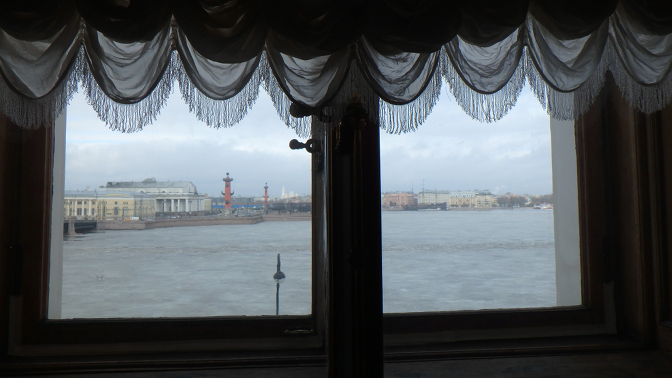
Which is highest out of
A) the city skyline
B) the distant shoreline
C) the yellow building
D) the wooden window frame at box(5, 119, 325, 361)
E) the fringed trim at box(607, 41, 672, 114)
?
the fringed trim at box(607, 41, 672, 114)

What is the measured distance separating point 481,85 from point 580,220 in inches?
33.2

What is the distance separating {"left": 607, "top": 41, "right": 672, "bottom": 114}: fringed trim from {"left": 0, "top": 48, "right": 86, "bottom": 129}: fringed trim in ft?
4.64

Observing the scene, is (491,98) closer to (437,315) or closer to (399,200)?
(399,200)

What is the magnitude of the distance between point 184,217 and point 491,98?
46.3 inches

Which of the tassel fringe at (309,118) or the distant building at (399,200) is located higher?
the tassel fringe at (309,118)

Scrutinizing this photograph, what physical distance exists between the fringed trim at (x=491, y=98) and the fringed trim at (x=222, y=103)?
51cm

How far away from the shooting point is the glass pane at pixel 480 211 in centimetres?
170

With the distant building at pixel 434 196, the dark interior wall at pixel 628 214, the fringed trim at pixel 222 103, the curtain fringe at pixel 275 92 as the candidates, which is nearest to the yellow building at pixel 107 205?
the fringed trim at pixel 222 103

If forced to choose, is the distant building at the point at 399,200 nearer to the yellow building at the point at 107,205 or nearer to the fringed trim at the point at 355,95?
the fringed trim at the point at 355,95

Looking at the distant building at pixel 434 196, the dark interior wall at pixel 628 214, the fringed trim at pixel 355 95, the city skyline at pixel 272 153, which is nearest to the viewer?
the fringed trim at pixel 355 95

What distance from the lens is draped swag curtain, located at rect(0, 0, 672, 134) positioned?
1038 millimetres

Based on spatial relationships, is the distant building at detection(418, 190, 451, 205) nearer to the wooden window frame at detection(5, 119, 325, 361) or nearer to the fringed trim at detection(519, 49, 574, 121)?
the wooden window frame at detection(5, 119, 325, 361)

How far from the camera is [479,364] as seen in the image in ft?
4.71

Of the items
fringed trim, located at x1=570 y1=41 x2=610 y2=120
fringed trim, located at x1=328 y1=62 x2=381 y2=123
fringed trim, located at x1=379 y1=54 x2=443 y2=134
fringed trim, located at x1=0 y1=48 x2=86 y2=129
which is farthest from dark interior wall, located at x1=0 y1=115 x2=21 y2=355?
fringed trim, located at x1=570 y1=41 x2=610 y2=120
